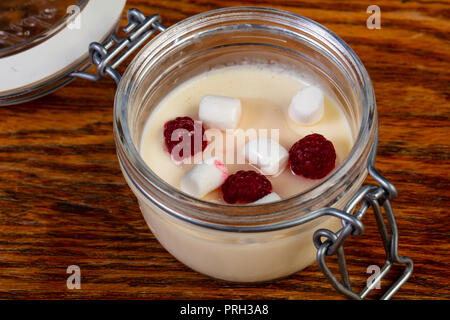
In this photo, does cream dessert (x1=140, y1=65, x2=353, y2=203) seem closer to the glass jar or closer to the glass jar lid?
the glass jar

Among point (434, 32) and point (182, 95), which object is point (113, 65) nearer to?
point (182, 95)

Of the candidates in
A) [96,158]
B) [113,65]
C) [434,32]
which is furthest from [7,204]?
[434,32]

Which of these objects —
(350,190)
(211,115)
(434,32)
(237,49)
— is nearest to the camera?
(350,190)

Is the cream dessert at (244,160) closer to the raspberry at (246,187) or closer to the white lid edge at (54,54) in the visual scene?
the raspberry at (246,187)

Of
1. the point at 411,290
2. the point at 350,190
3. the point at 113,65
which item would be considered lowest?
the point at 411,290

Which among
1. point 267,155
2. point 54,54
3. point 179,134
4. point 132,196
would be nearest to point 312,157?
point 267,155

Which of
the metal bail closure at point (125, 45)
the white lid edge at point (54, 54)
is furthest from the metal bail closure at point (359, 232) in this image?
the white lid edge at point (54, 54)

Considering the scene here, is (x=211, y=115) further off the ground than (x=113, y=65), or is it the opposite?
(x=113, y=65)
